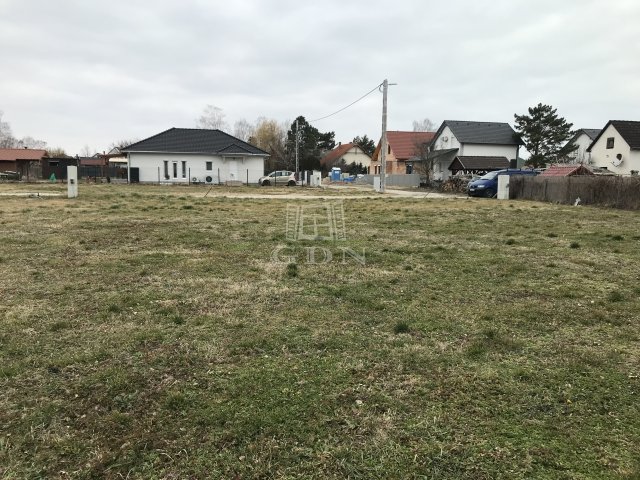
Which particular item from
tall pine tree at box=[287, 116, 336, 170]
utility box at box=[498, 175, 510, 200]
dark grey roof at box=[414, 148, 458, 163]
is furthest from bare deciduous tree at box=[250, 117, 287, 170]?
utility box at box=[498, 175, 510, 200]

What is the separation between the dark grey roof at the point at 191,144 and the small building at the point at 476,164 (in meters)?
17.3

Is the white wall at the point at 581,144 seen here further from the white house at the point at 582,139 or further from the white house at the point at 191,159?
the white house at the point at 191,159

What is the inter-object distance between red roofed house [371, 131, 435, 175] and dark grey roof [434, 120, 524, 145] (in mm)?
5850

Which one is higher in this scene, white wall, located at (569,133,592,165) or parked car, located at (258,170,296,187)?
white wall, located at (569,133,592,165)

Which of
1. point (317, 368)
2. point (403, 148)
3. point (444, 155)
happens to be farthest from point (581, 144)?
point (317, 368)

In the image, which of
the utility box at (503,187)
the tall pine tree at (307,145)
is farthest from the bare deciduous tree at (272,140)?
the utility box at (503,187)

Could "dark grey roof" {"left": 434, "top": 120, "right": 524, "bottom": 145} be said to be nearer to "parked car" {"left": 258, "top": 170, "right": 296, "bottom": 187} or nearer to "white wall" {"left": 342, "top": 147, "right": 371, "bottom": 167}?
"parked car" {"left": 258, "top": 170, "right": 296, "bottom": 187}

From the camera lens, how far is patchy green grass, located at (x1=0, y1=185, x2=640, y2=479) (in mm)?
2367

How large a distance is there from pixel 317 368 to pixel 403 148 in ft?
196

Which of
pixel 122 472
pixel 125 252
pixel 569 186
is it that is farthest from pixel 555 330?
pixel 569 186

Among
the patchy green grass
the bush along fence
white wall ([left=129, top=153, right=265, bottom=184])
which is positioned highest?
white wall ([left=129, top=153, right=265, bottom=184])

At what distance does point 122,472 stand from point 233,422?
0.60 m

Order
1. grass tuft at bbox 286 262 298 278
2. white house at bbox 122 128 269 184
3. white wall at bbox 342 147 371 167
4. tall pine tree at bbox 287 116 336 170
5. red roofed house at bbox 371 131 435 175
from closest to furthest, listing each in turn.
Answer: grass tuft at bbox 286 262 298 278 < white house at bbox 122 128 269 184 < red roofed house at bbox 371 131 435 175 < tall pine tree at bbox 287 116 336 170 < white wall at bbox 342 147 371 167

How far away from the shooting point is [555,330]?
4152 mm
